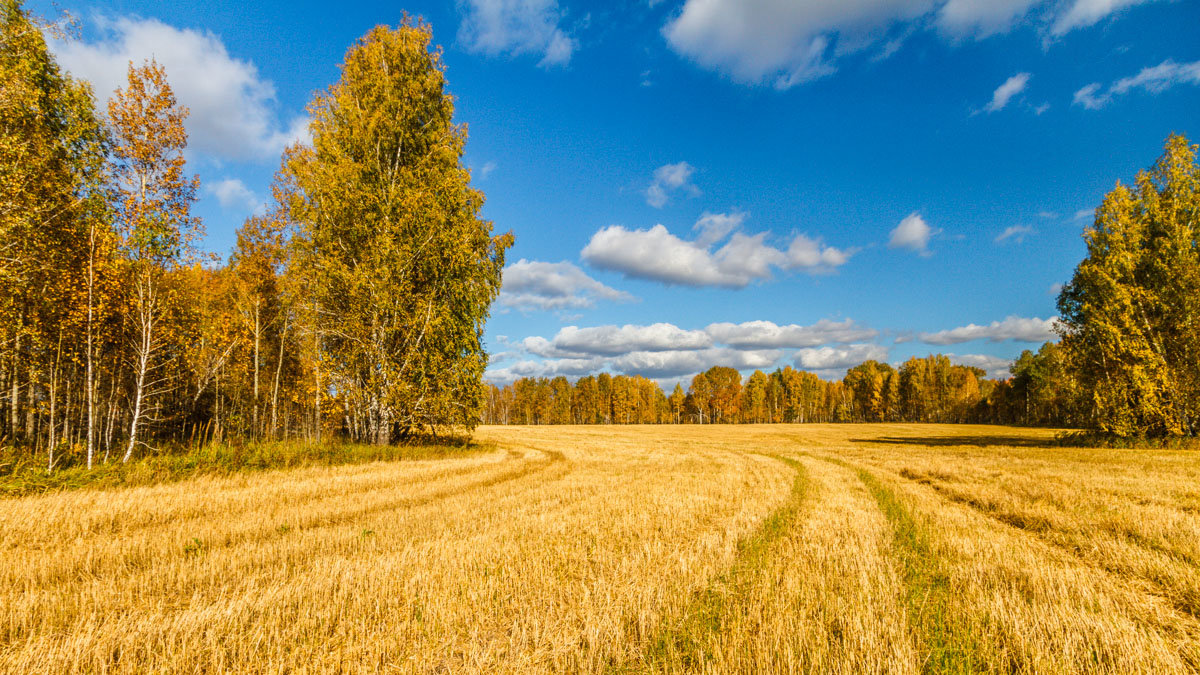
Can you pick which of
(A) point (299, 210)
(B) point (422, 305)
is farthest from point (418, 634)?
(A) point (299, 210)

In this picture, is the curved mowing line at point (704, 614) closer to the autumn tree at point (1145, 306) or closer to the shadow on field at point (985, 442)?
the autumn tree at point (1145, 306)

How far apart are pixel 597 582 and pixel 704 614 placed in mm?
1381


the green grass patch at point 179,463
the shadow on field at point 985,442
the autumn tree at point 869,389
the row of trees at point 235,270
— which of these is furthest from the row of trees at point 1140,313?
the autumn tree at point 869,389

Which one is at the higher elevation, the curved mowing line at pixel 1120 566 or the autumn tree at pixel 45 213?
the autumn tree at pixel 45 213

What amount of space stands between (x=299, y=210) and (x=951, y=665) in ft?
72.9

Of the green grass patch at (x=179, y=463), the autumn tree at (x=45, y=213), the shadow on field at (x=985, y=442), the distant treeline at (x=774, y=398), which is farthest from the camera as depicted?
the distant treeline at (x=774, y=398)

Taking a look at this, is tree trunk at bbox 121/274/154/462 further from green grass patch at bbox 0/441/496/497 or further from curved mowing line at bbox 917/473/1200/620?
curved mowing line at bbox 917/473/1200/620

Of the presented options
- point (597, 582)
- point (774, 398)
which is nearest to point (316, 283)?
point (597, 582)

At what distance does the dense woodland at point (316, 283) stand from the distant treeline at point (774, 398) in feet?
275

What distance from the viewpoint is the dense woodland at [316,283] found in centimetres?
1186

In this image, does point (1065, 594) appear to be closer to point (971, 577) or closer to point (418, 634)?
point (971, 577)

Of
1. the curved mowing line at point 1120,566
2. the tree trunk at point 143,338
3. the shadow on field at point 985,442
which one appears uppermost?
the tree trunk at point 143,338

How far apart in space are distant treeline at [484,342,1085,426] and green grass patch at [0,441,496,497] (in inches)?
3436

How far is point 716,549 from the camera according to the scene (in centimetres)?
678
